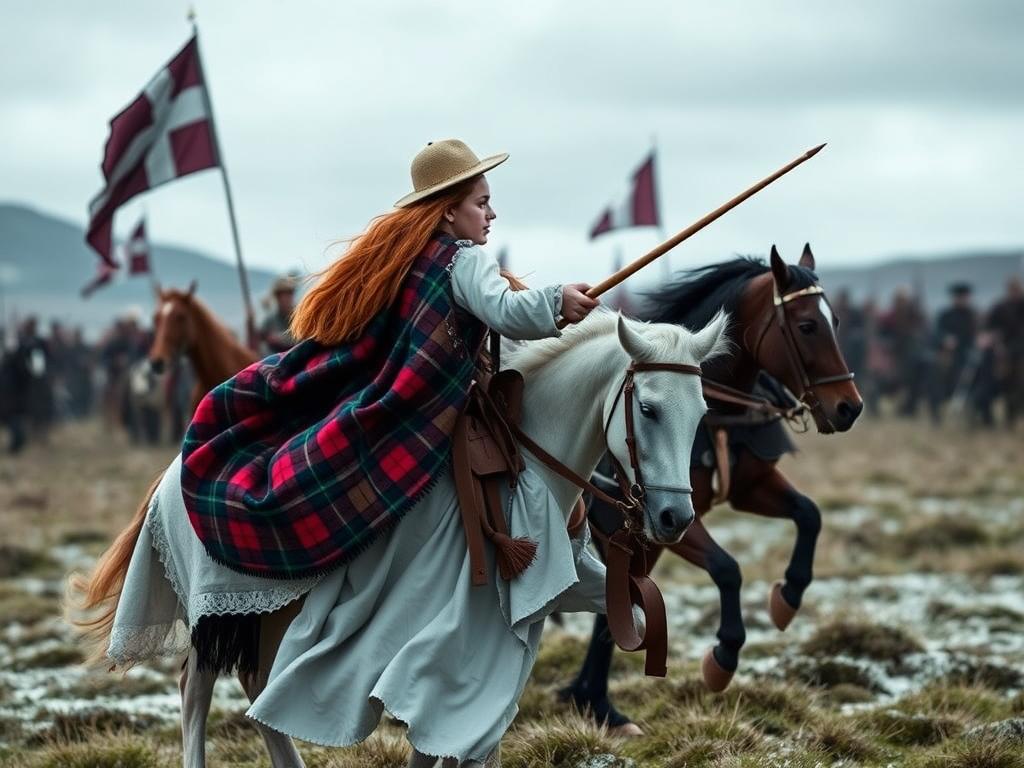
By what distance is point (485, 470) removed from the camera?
4516 mm

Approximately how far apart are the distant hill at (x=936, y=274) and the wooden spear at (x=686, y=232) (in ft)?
188

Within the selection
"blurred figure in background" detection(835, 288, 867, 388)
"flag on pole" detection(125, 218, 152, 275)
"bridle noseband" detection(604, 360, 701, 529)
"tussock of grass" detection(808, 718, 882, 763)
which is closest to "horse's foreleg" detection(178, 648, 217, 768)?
"bridle noseband" detection(604, 360, 701, 529)

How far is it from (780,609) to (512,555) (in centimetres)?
225

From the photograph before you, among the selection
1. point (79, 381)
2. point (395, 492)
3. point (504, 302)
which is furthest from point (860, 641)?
point (79, 381)

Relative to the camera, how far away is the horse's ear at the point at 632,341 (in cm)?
439

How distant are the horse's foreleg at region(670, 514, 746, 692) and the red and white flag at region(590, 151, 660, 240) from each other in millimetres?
7617

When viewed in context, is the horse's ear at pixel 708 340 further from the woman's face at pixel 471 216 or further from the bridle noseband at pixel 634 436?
the woman's face at pixel 471 216

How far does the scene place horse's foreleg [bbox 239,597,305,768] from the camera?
15.3 feet

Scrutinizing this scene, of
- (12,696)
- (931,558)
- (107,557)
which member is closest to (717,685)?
(107,557)

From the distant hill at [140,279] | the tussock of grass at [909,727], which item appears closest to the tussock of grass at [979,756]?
the tussock of grass at [909,727]

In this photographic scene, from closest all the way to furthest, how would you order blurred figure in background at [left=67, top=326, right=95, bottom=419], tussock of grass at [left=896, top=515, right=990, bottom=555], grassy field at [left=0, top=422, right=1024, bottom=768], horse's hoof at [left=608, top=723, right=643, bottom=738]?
grassy field at [left=0, top=422, right=1024, bottom=768] < horse's hoof at [left=608, top=723, right=643, bottom=738] < tussock of grass at [left=896, top=515, right=990, bottom=555] < blurred figure in background at [left=67, top=326, right=95, bottom=419]

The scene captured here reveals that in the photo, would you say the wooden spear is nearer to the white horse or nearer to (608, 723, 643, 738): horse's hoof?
the white horse

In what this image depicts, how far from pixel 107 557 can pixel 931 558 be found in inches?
306

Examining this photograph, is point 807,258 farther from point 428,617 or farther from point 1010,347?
point 1010,347
